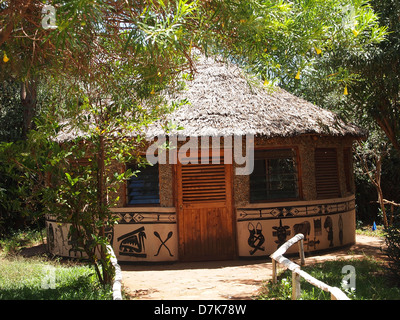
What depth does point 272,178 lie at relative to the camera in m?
9.98

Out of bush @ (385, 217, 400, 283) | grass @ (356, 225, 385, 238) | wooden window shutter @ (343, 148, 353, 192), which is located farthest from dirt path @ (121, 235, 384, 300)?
grass @ (356, 225, 385, 238)

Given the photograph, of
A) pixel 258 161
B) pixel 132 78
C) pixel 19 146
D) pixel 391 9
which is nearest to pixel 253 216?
pixel 258 161

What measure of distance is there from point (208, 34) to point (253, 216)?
5.08 meters

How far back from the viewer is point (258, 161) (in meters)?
9.92

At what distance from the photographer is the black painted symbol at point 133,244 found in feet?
31.7

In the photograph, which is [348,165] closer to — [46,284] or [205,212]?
[205,212]

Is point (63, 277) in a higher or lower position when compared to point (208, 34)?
lower

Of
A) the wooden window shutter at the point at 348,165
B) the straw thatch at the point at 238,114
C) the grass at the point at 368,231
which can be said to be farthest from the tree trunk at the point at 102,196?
the grass at the point at 368,231

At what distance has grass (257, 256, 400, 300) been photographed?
18.9ft

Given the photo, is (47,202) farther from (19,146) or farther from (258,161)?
(258,161)

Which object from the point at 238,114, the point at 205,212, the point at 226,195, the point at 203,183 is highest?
the point at 238,114

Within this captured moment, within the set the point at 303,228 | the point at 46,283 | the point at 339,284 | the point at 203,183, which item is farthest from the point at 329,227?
the point at 46,283

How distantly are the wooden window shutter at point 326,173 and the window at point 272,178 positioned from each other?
2.20 feet

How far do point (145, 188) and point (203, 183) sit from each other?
126cm
